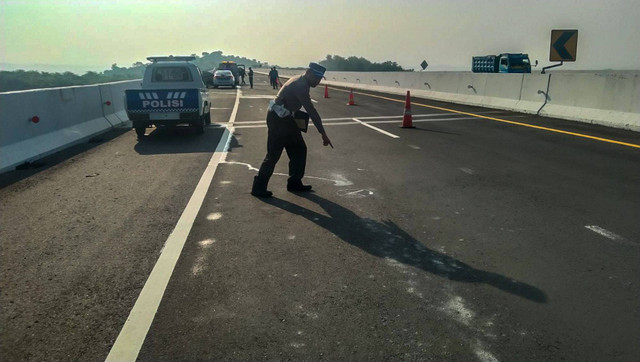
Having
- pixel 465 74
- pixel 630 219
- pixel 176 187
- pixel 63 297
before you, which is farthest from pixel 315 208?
pixel 465 74

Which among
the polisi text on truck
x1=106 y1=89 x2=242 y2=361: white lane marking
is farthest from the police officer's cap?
the polisi text on truck

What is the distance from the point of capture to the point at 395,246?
4484 mm

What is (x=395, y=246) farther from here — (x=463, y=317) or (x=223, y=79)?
(x=223, y=79)

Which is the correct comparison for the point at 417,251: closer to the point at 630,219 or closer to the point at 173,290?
the point at 173,290

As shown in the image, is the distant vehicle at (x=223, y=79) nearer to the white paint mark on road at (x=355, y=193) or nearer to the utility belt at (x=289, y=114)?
the utility belt at (x=289, y=114)

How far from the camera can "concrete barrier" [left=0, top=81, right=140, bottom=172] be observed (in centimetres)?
844

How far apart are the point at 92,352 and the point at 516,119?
46.5 feet

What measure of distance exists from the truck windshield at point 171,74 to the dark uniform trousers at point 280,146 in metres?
7.62

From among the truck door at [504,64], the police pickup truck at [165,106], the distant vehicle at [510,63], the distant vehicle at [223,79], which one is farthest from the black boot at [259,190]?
the distant vehicle at [223,79]

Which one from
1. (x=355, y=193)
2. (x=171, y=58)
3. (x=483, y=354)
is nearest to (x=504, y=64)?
(x=171, y=58)

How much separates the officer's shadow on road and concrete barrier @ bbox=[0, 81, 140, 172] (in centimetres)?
558

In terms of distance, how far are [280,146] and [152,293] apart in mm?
3266

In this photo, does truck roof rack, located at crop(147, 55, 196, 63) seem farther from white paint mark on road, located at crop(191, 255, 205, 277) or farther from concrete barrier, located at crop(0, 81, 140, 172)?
white paint mark on road, located at crop(191, 255, 205, 277)

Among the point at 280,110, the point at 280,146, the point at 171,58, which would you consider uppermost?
the point at 171,58
